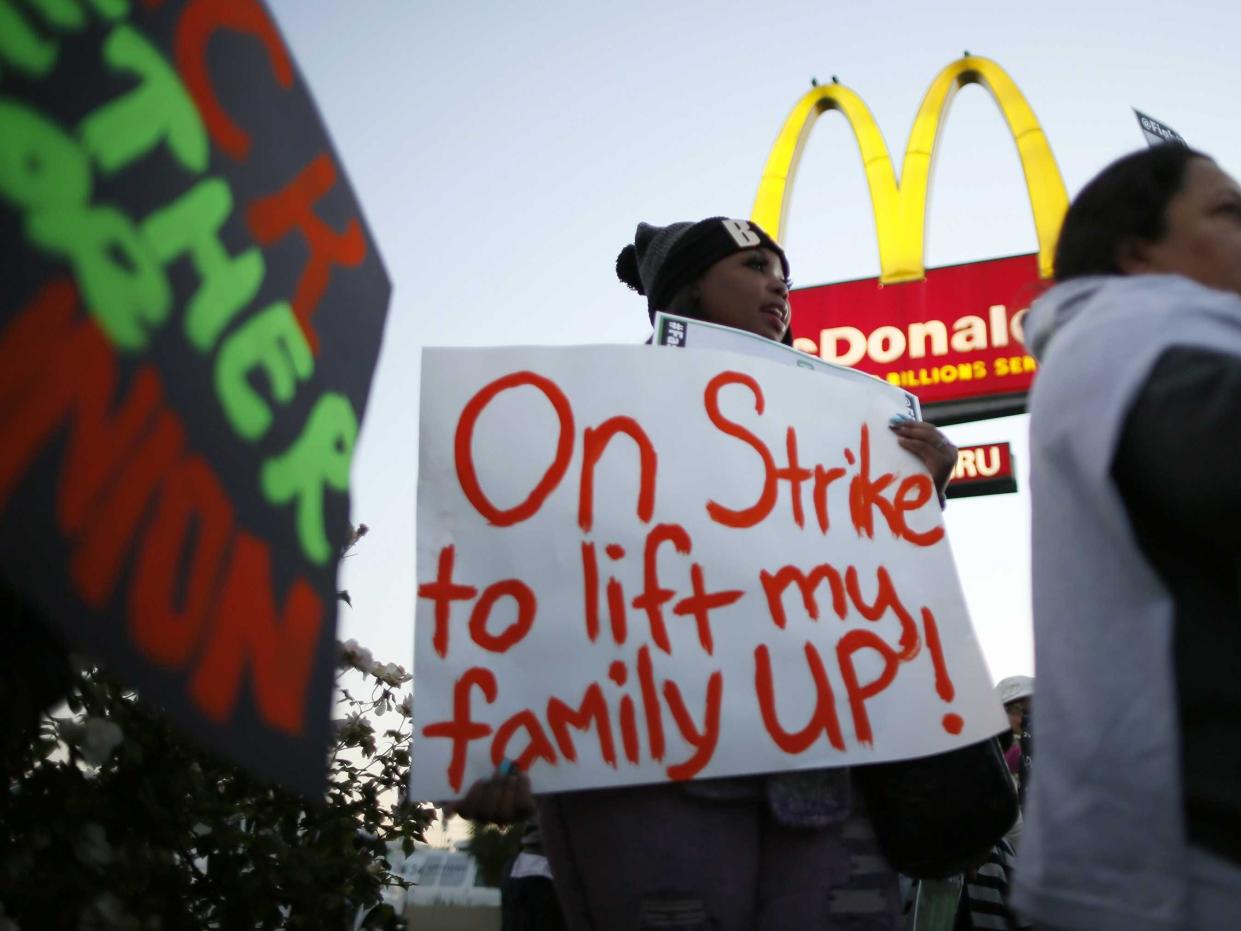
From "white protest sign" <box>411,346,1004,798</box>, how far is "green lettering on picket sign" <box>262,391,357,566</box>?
576 mm

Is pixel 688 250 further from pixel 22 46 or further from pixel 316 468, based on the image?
pixel 22 46

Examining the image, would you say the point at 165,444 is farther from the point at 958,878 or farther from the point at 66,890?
the point at 958,878

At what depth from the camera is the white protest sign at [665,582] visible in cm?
169

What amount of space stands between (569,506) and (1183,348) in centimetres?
93

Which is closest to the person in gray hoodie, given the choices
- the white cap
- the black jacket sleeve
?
the black jacket sleeve

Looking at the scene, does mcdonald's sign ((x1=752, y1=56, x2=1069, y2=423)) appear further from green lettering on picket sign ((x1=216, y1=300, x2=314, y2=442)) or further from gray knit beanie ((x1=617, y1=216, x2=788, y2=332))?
green lettering on picket sign ((x1=216, y1=300, x2=314, y2=442))

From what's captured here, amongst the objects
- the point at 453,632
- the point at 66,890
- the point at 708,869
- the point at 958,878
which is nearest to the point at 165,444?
the point at 453,632

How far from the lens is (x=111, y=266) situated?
928 mm

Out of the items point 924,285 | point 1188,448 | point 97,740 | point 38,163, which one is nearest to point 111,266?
point 38,163

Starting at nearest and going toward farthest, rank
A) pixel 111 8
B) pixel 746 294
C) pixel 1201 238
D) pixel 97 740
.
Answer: pixel 111 8 < pixel 1201 238 < pixel 97 740 < pixel 746 294

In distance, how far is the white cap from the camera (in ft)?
18.5

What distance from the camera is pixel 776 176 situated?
37.3ft

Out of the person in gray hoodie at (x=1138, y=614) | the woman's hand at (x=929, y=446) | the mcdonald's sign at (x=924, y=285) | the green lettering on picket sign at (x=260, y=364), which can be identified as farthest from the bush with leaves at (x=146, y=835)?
the mcdonald's sign at (x=924, y=285)

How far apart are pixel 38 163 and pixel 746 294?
150cm
